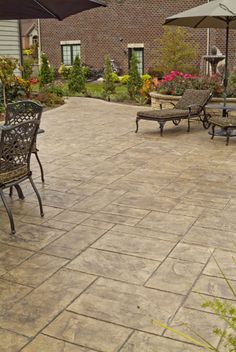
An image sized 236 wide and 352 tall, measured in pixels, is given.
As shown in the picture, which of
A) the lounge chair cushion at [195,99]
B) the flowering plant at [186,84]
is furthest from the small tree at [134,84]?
the lounge chair cushion at [195,99]

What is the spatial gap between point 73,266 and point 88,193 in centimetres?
195

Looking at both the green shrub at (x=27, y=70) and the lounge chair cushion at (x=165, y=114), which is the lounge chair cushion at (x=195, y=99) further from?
the green shrub at (x=27, y=70)

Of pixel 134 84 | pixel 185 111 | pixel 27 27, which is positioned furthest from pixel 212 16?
pixel 27 27

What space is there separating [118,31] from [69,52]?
3.40 meters

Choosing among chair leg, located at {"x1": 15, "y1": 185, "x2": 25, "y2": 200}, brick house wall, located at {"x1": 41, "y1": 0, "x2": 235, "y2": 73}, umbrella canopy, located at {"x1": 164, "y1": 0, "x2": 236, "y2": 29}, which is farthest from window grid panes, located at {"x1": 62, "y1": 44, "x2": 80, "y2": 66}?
chair leg, located at {"x1": 15, "y1": 185, "x2": 25, "y2": 200}

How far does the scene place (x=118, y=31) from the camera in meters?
24.4

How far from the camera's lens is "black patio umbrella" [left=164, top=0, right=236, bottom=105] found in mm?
7840

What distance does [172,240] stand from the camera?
421cm

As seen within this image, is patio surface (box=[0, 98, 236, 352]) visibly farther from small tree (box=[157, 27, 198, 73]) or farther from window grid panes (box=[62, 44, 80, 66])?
window grid panes (box=[62, 44, 80, 66])

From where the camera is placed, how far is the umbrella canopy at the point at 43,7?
4.84m

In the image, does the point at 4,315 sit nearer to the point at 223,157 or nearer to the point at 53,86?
the point at 223,157

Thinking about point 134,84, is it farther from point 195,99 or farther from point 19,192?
point 19,192

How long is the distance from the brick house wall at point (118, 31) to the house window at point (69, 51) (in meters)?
0.24

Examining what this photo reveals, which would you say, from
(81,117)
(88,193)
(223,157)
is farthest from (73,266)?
(81,117)
